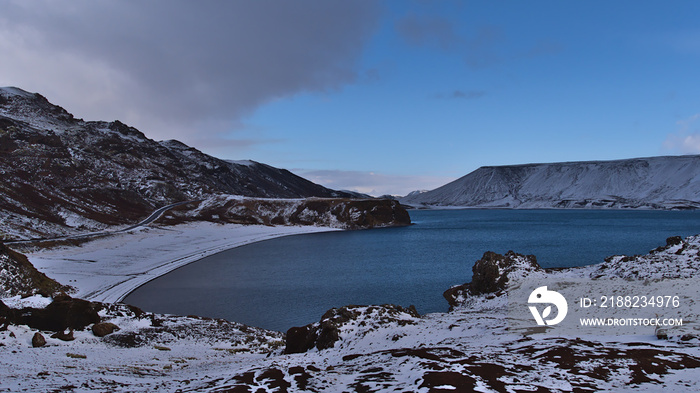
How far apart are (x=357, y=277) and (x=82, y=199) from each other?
301 ft

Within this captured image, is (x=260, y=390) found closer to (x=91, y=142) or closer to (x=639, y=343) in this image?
(x=639, y=343)

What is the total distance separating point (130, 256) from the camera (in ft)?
222

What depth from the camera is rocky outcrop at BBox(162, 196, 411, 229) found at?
134m

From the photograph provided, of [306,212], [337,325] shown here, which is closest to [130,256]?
[337,325]

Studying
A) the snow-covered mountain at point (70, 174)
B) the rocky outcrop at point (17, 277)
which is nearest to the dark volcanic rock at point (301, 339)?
the rocky outcrop at point (17, 277)

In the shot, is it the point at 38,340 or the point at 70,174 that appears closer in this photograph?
the point at 38,340

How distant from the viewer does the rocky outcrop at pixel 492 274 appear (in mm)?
31875

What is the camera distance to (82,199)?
362 feet

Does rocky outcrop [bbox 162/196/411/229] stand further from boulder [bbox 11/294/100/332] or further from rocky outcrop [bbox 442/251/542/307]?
rocky outcrop [bbox 442/251/542/307]

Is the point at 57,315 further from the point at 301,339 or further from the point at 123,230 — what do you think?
the point at 123,230

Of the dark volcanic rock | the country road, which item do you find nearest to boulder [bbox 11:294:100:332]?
the dark volcanic rock

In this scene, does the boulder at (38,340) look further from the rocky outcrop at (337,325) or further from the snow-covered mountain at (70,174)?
the snow-covered mountain at (70,174)

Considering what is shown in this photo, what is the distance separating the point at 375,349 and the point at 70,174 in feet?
458

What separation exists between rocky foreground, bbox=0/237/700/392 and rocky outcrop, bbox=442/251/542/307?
0.10 meters
